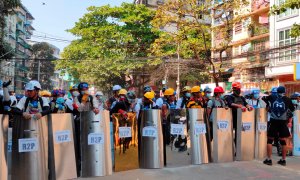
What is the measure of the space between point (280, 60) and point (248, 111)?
22.2m

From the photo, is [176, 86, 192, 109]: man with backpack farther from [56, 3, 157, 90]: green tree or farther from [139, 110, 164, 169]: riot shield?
[56, 3, 157, 90]: green tree

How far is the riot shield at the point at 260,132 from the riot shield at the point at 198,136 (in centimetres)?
145

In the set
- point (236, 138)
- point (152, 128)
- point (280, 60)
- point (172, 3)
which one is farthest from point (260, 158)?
point (280, 60)

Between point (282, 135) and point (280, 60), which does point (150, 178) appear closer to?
point (282, 135)

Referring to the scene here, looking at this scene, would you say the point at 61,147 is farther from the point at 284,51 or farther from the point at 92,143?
the point at 284,51

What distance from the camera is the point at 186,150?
9.85 m

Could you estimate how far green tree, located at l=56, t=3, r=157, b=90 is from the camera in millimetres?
36000

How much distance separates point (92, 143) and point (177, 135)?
2.68 meters

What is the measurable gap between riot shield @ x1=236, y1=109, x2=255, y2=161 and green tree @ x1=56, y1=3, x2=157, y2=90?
27629 mm

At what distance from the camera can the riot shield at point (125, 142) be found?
7.34 m

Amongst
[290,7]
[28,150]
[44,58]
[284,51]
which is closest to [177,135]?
[28,150]

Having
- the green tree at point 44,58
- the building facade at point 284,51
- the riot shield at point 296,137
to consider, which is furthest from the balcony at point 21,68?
the riot shield at point 296,137

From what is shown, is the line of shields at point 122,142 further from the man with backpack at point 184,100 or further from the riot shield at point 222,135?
the man with backpack at point 184,100

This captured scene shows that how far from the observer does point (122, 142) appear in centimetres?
739
